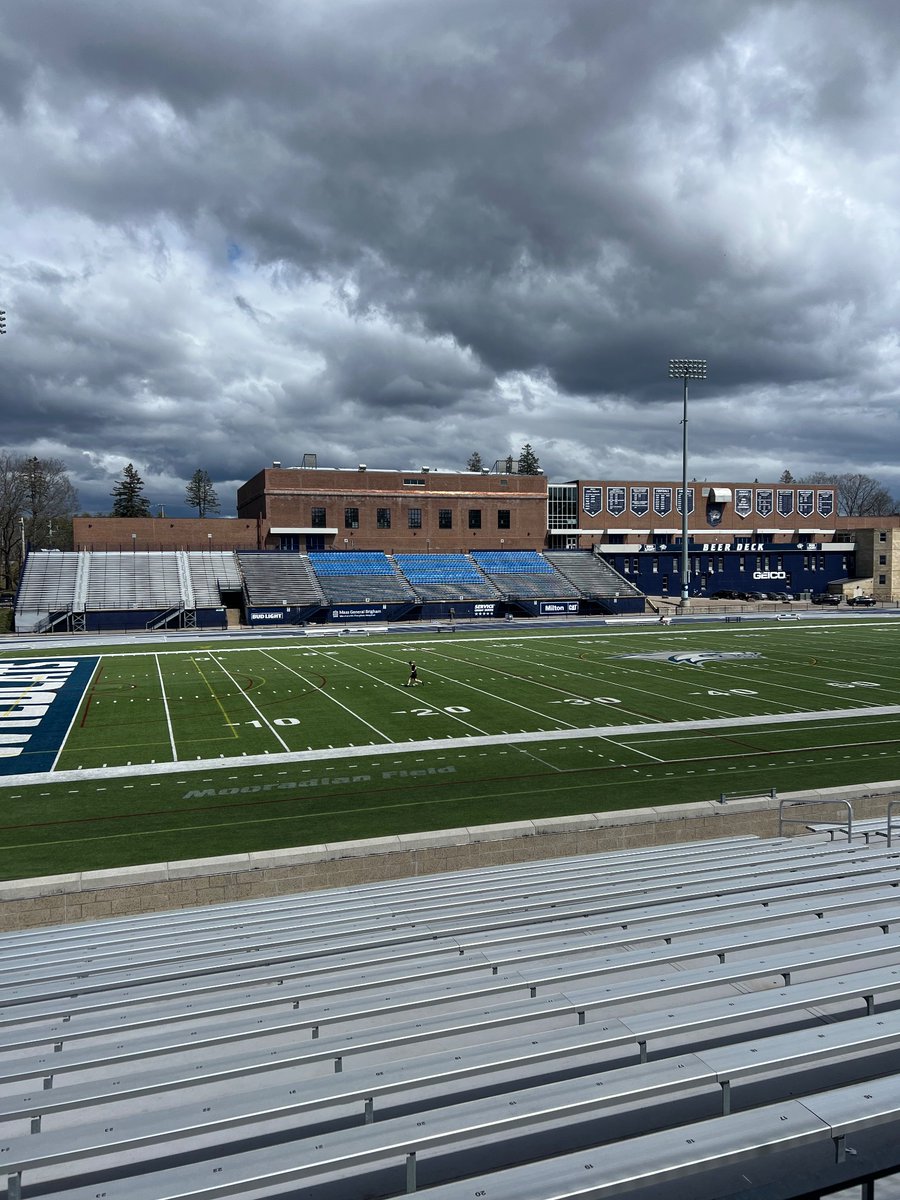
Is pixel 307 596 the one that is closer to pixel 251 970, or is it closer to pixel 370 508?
pixel 370 508

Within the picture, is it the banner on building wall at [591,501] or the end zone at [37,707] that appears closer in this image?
the end zone at [37,707]

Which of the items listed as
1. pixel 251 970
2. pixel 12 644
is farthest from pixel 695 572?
pixel 251 970

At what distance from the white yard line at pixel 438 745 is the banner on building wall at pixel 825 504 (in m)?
71.0

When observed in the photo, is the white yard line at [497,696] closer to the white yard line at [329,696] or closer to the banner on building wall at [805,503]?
the white yard line at [329,696]

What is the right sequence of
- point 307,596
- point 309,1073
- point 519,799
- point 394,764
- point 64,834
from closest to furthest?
point 309,1073
point 64,834
point 519,799
point 394,764
point 307,596

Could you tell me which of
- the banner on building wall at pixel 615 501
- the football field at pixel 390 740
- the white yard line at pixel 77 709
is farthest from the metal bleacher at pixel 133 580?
the banner on building wall at pixel 615 501

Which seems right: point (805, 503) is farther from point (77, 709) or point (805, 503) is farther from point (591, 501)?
point (77, 709)

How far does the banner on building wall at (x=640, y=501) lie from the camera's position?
83.5m

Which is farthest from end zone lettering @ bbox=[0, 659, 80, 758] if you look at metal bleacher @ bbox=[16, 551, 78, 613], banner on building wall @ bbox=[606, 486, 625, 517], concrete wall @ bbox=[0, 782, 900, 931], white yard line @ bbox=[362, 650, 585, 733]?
banner on building wall @ bbox=[606, 486, 625, 517]

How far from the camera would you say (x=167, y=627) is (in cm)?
5903

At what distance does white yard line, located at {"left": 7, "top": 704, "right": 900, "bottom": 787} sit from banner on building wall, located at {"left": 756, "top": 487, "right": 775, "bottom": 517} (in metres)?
66.9

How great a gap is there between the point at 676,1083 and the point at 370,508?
247ft

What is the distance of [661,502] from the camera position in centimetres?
8419

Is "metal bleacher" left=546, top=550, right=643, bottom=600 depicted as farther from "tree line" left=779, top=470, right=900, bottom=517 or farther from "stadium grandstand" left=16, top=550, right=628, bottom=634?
"tree line" left=779, top=470, right=900, bottom=517
